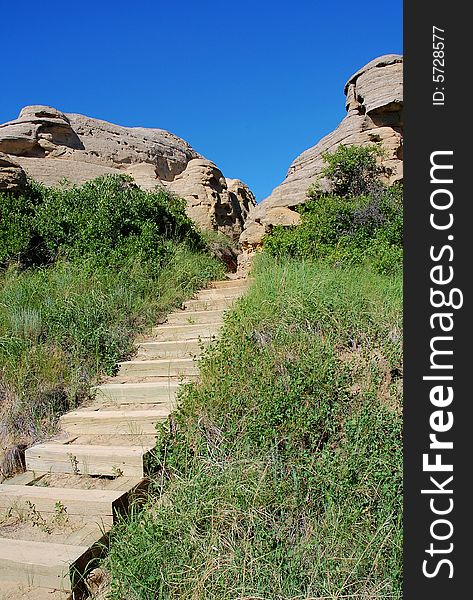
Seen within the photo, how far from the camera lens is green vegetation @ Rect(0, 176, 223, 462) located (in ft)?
17.8

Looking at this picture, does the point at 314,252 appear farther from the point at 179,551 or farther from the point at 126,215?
the point at 179,551

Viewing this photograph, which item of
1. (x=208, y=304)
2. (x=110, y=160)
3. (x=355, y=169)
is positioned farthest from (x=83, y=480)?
(x=110, y=160)

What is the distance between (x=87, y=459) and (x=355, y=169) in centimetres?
869

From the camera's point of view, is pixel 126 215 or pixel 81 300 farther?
pixel 126 215

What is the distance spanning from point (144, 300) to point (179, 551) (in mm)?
5067

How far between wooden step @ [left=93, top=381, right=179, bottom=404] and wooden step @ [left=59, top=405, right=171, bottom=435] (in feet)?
0.57

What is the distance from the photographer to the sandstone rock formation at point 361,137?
11828 mm

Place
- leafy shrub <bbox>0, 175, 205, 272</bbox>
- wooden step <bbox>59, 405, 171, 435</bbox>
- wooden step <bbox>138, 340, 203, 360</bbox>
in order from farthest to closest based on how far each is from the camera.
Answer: leafy shrub <bbox>0, 175, 205, 272</bbox>, wooden step <bbox>138, 340, 203, 360</bbox>, wooden step <bbox>59, 405, 171, 435</bbox>

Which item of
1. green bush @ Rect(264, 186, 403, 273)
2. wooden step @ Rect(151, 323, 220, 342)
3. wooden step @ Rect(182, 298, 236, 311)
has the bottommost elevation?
wooden step @ Rect(151, 323, 220, 342)

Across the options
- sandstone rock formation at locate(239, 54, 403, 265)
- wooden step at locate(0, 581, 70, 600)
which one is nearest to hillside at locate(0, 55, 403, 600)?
wooden step at locate(0, 581, 70, 600)

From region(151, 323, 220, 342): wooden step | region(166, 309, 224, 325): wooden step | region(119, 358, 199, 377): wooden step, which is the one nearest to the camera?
A: region(119, 358, 199, 377): wooden step

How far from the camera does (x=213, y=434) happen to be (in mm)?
4125

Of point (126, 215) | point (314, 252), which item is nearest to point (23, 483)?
point (314, 252)

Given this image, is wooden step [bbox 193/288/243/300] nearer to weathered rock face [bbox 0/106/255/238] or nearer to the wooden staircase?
the wooden staircase
